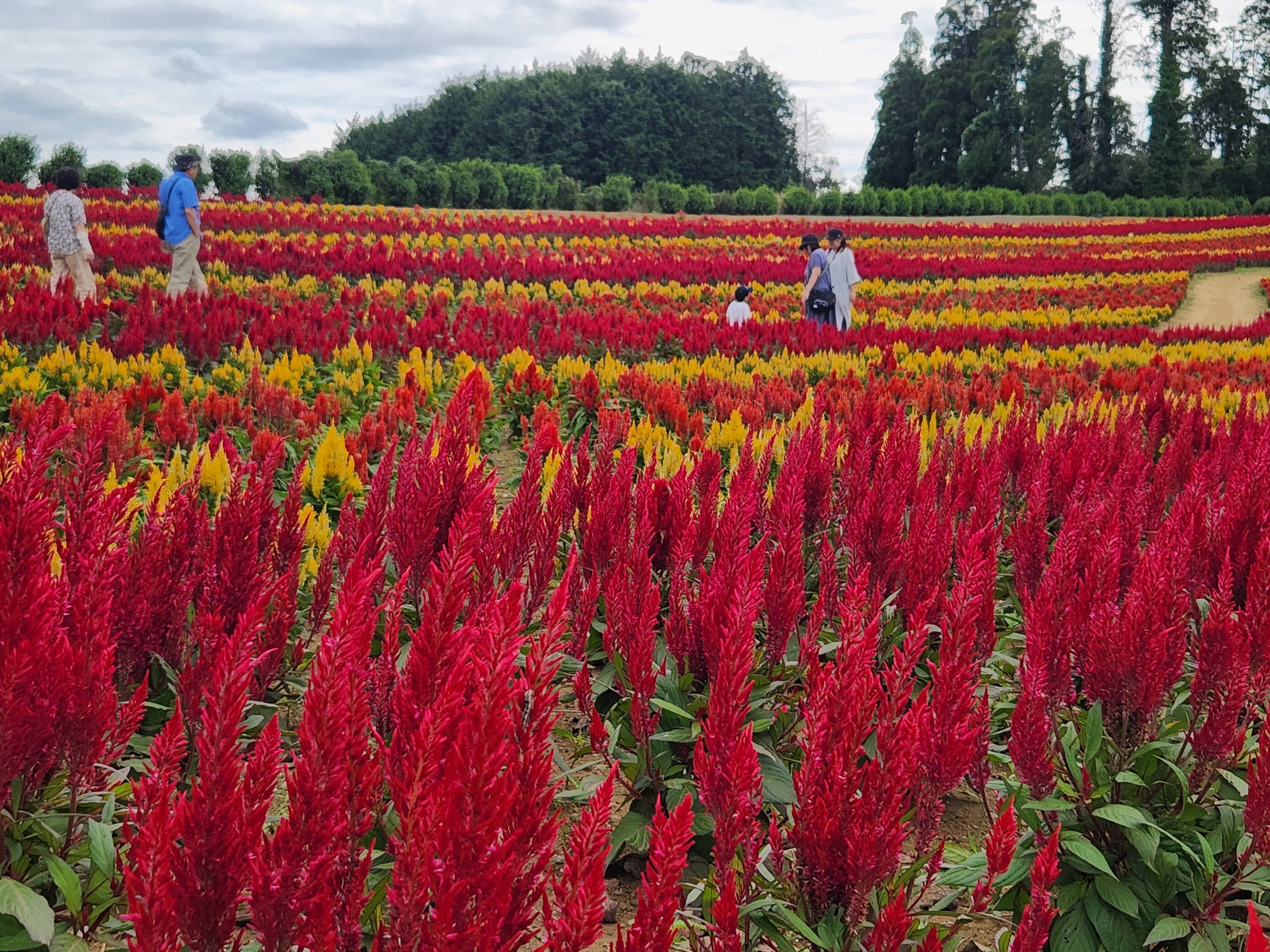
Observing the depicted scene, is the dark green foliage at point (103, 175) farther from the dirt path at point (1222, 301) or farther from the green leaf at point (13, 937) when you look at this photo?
the green leaf at point (13, 937)

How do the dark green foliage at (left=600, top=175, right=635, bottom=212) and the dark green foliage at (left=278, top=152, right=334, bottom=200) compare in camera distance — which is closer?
the dark green foliage at (left=278, top=152, right=334, bottom=200)

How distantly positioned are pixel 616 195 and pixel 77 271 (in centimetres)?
3077

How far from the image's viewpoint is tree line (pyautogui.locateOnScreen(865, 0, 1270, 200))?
5359 centimetres

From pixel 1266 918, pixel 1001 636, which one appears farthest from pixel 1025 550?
pixel 1266 918

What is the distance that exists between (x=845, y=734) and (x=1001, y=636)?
2.11 metres

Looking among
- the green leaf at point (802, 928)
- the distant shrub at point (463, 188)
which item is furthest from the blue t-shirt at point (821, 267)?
the distant shrub at point (463, 188)

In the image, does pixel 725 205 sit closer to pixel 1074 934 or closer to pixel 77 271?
pixel 77 271

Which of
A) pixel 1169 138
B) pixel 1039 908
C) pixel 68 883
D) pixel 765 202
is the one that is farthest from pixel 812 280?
pixel 1169 138

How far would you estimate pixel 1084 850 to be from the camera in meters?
2.03

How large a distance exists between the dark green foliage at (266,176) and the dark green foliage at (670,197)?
16396 mm

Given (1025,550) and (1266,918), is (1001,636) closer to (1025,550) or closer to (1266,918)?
(1025,550)

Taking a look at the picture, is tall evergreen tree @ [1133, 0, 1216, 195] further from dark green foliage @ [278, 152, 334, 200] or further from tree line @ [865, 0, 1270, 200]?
dark green foliage @ [278, 152, 334, 200]

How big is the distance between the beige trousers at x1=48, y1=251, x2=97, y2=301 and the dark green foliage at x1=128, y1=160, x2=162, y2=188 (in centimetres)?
2046

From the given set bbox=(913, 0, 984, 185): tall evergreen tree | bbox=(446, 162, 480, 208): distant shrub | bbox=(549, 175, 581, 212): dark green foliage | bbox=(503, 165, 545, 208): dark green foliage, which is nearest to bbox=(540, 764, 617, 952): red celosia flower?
bbox=(446, 162, 480, 208): distant shrub
